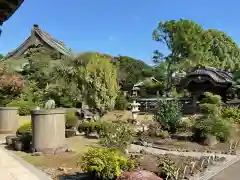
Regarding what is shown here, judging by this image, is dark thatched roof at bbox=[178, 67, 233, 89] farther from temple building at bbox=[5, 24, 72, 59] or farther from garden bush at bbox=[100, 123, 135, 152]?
garden bush at bbox=[100, 123, 135, 152]

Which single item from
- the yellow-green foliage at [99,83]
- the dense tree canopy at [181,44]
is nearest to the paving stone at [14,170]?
the yellow-green foliage at [99,83]

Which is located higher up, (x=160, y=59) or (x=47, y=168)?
(x=160, y=59)

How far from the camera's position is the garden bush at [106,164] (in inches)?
281

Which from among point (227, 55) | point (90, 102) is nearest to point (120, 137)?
point (90, 102)

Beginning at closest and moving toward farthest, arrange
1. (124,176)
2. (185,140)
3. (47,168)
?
1. (124,176)
2. (47,168)
3. (185,140)

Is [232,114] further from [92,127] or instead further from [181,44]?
[181,44]

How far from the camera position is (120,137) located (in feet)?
35.4

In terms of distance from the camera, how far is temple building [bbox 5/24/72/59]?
36.1 meters

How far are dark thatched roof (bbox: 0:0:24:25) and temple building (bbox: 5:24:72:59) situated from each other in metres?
30.9

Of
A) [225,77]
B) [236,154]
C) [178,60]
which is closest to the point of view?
[236,154]

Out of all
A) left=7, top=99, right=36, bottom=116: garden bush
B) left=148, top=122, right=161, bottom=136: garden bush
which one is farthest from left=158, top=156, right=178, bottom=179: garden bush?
left=7, top=99, right=36, bottom=116: garden bush

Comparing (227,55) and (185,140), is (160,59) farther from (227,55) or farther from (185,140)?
(185,140)

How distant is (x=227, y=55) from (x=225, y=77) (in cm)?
3595

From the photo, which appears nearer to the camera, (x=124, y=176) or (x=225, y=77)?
(x=124, y=176)
